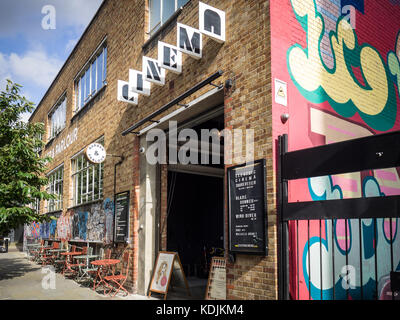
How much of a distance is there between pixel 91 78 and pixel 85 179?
11.7 ft

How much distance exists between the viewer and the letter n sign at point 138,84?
27.5 feet

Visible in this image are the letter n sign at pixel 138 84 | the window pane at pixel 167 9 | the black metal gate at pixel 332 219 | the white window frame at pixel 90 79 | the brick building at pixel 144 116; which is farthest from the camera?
the white window frame at pixel 90 79

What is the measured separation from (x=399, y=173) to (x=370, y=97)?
1740 mm

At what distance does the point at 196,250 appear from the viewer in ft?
41.9

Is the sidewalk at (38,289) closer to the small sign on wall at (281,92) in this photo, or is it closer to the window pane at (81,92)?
the small sign on wall at (281,92)

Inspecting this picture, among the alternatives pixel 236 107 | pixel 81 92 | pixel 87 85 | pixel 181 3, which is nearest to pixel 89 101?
pixel 87 85

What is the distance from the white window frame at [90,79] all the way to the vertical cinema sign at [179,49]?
3359 mm

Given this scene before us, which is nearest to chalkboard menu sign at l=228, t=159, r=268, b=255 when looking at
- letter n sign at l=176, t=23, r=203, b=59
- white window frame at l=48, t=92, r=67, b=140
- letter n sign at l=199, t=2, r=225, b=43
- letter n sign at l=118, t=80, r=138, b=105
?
letter n sign at l=199, t=2, r=225, b=43

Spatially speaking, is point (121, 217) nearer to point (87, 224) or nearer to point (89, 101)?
point (87, 224)

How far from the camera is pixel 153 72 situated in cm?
Result: 768

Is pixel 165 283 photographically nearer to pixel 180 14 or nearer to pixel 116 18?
pixel 180 14

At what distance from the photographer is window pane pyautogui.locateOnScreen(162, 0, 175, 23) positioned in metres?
8.25

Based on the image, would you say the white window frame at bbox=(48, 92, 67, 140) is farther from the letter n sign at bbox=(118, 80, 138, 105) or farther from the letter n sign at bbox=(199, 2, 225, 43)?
the letter n sign at bbox=(199, 2, 225, 43)

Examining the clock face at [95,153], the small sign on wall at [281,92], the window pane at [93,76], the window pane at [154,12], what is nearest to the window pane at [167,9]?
the window pane at [154,12]
